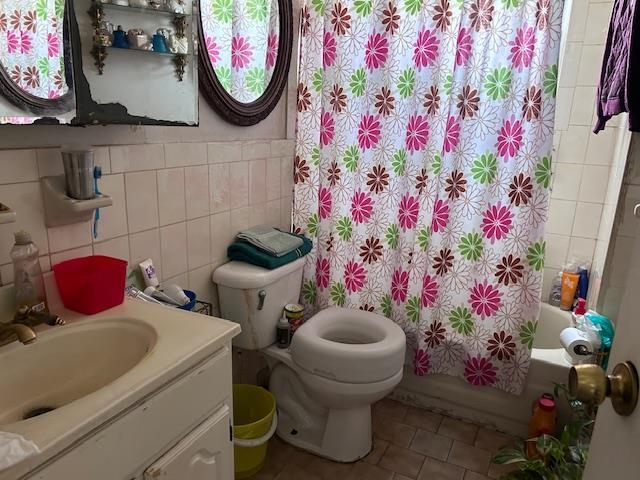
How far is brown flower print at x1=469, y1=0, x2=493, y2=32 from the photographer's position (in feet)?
5.51

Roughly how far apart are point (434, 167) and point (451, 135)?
5.5 inches

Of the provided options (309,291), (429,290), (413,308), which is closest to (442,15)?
(429,290)

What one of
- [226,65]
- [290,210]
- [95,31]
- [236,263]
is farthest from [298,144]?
[95,31]

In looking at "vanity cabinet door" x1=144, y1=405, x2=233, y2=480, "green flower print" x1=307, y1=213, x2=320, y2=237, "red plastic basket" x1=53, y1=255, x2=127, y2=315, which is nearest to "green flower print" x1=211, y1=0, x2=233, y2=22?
"green flower print" x1=307, y1=213, x2=320, y2=237

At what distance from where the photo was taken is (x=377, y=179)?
6.52 feet

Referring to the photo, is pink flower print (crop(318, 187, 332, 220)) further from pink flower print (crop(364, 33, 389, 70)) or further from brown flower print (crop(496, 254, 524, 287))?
brown flower print (crop(496, 254, 524, 287))

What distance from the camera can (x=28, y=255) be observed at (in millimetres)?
1069

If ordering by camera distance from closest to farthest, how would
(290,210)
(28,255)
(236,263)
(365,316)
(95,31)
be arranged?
(28,255), (95,31), (236,263), (365,316), (290,210)

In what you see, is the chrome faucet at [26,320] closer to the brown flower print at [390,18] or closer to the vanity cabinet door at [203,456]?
the vanity cabinet door at [203,456]

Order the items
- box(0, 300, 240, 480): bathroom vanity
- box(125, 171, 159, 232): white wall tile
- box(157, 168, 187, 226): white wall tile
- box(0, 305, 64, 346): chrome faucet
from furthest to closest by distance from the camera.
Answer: box(157, 168, 187, 226): white wall tile
box(125, 171, 159, 232): white wall tile
box(0, 305, 64, 346): chrome faucet
box(0, 300, 240, 480): bathroom vanity

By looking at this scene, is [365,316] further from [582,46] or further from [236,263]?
[582,46]

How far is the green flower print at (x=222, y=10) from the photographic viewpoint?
164 centimetres

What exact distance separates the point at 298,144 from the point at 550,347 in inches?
63.1

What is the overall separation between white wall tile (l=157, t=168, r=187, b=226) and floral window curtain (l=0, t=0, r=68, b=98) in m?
0.41
